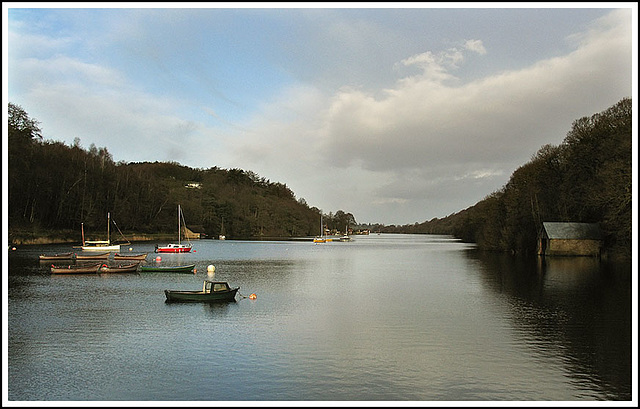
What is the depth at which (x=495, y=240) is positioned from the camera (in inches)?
2456

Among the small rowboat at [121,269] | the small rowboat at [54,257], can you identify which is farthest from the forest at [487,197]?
the small rowboat at [121,269]

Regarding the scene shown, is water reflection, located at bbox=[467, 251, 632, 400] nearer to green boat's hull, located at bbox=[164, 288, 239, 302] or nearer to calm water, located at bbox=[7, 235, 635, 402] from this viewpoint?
calm water, located at bbox=[7, 235, 635, 402]

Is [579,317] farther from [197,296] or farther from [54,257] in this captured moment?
[54,257]

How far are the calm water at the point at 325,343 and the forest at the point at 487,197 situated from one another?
218 inches

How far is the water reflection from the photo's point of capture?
12164mm

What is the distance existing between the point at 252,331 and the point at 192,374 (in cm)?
466

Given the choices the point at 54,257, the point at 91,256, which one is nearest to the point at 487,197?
the point at 91,256

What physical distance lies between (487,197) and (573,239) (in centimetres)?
3050

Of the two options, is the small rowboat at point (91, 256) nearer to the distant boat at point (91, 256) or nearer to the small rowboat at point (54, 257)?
the distant boat at point (91, 256)

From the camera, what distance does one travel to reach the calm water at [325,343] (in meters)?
11.2

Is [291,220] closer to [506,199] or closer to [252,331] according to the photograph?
[506,199]

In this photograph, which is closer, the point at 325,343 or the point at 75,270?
the point at 325,343

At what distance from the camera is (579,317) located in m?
Answer: 18.8

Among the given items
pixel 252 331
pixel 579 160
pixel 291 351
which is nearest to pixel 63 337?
pixel 252 331
